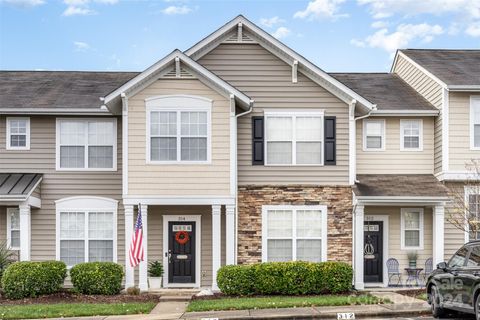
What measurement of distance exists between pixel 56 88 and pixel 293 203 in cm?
929

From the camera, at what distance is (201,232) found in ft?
77.0

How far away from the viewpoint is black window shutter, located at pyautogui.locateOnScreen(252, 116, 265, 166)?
75.6ft

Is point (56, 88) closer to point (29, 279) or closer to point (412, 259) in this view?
point (29, 279)

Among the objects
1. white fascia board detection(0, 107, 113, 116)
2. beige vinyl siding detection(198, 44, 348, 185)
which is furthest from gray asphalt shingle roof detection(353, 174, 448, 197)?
white fascia board detection(0, 107, 113, 116)

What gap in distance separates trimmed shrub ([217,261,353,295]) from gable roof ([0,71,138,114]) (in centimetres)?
676

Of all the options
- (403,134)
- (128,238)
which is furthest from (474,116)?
(128,238)

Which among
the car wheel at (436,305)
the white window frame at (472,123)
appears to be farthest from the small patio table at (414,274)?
the car wheel at (436,305)

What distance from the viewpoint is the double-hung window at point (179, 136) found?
2197cm

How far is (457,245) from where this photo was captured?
936 inches

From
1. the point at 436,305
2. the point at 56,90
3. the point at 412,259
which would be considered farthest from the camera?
the point at 56,90

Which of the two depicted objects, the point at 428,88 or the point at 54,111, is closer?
the point at 54,111

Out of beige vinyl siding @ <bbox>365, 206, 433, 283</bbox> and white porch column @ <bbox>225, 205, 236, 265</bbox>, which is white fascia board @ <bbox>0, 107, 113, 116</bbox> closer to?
white porch column @ <bbox>225, 205, 236, 265</bbox>

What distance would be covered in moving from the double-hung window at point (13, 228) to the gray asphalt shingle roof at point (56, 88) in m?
3.46

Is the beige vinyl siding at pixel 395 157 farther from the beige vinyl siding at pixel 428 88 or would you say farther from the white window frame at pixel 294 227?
the white window frame at pixel 294 227
